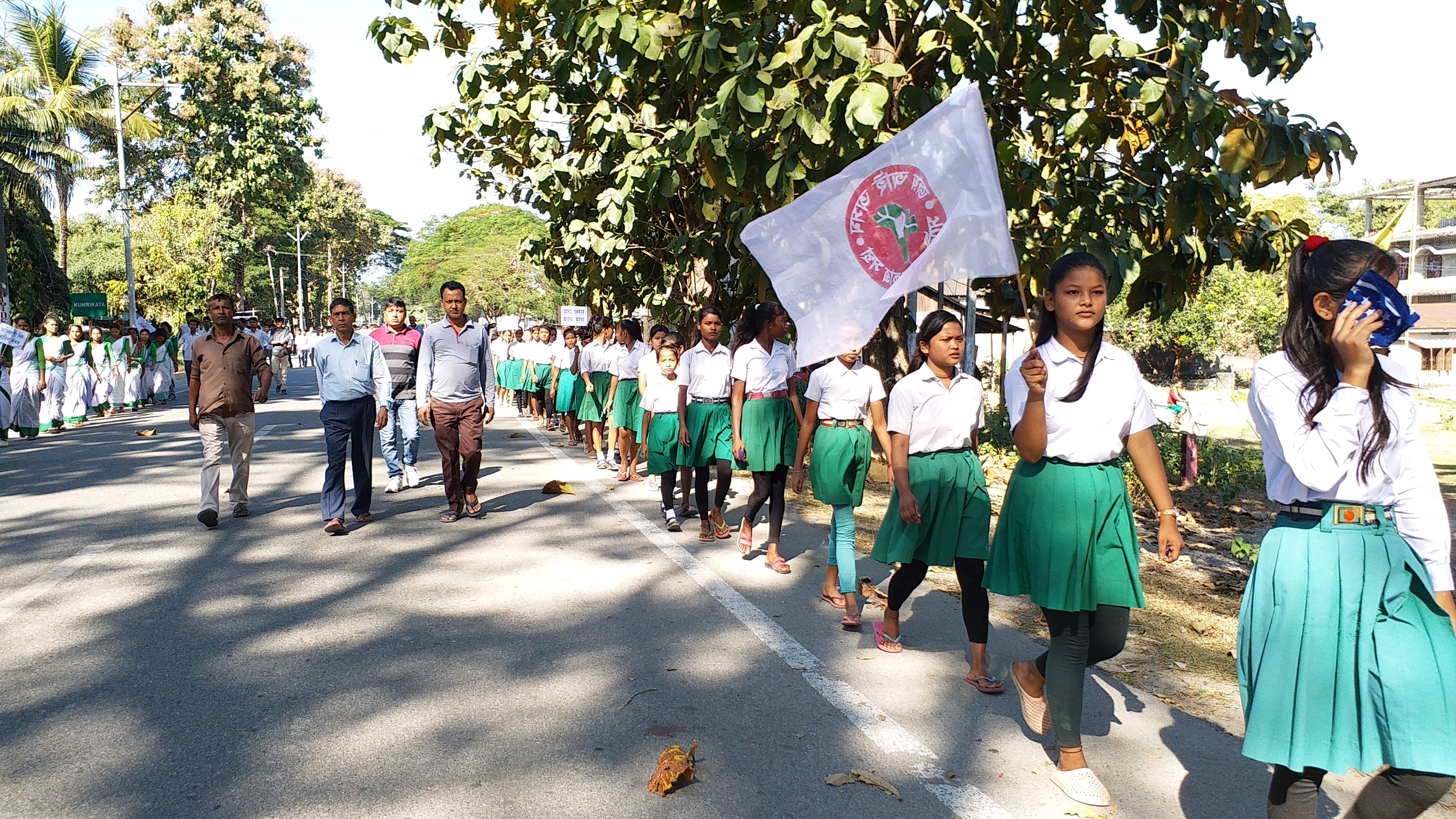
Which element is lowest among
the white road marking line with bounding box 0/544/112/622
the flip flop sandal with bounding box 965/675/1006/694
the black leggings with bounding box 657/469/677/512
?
the flip flop sandal with bounding box 965/675/1006/694

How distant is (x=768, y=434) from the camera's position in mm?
7531

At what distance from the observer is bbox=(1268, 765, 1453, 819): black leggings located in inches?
105

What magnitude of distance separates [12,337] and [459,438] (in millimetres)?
10569

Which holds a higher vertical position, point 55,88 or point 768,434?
point 55,88

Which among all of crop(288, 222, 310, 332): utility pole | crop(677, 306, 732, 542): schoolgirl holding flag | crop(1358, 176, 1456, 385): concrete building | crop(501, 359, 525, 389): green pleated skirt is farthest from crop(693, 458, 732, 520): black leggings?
crop(288, 222, 310, 332): utility pole

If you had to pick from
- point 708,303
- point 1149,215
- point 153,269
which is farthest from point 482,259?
point 1149,215

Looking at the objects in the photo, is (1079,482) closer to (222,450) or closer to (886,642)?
(886,642)

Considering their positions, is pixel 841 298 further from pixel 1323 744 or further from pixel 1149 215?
pixel 1149 215

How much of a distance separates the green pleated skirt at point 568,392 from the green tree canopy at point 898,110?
14.1ft

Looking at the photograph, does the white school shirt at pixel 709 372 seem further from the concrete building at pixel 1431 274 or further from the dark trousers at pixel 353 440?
the concrete building at pixel 1431 274

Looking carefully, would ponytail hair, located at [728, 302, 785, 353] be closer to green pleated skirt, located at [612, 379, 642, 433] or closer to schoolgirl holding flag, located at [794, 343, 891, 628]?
schoolgirl holding flag, located at [794, 343, 891, 628]

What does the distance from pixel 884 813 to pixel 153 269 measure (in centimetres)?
4629

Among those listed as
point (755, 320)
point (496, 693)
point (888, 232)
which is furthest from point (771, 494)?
point (888, 232)

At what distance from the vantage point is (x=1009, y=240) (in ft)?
13.9
